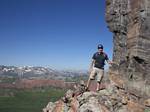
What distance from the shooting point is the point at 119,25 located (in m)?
27.6

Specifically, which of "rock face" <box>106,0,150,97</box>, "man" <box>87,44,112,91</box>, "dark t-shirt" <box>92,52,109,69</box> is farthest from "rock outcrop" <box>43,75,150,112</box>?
"dark t-shirt" <box>92,52,109,69</box>

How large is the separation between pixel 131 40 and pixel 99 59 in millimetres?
6133

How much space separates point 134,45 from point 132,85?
331 centimetres

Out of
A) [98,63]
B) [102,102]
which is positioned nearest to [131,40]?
[98,63]

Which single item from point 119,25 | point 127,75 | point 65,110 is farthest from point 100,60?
point 119,25

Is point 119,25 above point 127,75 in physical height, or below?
above

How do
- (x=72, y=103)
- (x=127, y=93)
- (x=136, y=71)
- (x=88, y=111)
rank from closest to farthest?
(x=88, y=111)
(x=72, y=103)
(x=127, y=93)
(x=136, y=71)

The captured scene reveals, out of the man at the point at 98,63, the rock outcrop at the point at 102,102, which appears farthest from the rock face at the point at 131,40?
the man at the point at 98,63

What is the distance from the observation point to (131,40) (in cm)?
2428

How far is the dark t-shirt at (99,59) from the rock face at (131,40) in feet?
15.6

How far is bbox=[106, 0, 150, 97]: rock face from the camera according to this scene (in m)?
22.7

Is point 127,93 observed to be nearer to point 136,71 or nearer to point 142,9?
point 136,71

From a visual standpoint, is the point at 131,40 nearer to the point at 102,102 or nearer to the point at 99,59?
the point at 99,59

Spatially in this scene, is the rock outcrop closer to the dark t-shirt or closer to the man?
the man
